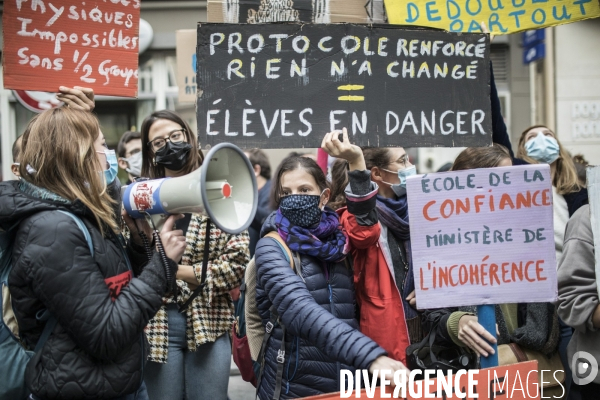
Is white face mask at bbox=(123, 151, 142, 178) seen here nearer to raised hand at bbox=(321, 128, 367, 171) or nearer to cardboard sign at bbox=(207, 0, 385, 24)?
cardboard sign at bbox=(207, 0, 385, 24)

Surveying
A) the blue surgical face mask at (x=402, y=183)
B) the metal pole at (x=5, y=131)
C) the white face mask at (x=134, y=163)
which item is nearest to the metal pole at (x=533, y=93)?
the white face mask at (x=134, y=163)

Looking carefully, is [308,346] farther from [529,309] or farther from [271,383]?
[529,309]

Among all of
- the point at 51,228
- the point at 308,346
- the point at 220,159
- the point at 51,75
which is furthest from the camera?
the point at 51,75

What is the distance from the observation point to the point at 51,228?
204cm

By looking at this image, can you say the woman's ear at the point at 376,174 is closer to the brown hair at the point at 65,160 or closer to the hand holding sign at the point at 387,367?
the hand holding sign at the point at 387,367

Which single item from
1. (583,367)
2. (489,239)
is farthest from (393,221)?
(583,367)

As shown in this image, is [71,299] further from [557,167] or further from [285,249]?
[557,167]

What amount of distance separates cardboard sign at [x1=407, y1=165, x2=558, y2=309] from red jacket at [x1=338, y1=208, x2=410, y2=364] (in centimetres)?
36

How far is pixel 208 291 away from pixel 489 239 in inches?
51.6

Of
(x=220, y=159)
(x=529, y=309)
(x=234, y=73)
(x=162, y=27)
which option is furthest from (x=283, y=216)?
(x=162, y=27)

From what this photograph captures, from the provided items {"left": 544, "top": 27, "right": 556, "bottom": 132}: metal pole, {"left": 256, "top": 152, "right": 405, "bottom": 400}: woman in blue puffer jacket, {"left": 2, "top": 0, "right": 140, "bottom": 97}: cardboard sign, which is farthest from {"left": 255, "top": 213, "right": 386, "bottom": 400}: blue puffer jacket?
{"left": 544, "top": 27, "right": 556, "bottom": 132}: metal pole

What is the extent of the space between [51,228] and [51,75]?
123 cm

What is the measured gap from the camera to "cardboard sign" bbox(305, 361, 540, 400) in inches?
84.8

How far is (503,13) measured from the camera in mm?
3258
